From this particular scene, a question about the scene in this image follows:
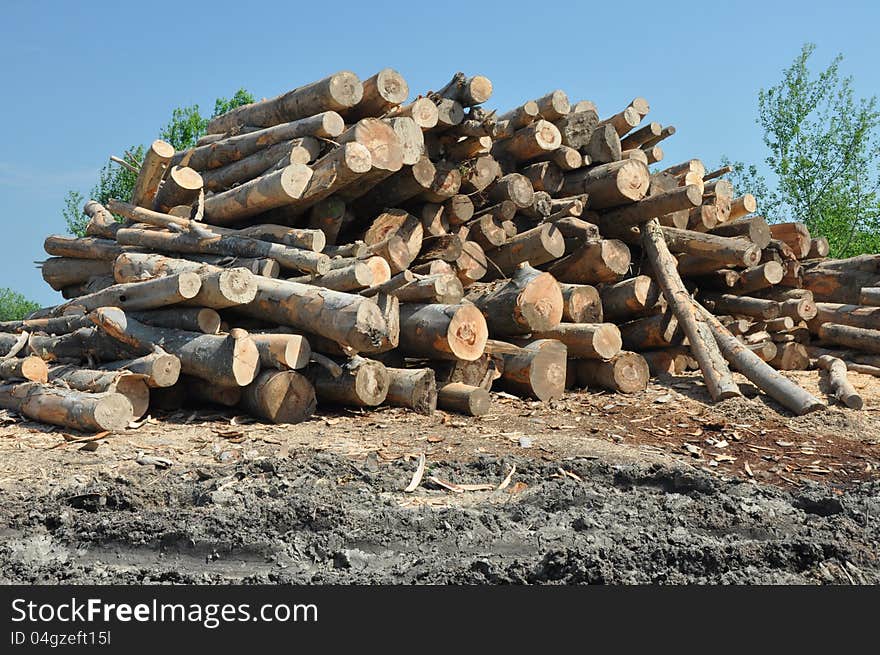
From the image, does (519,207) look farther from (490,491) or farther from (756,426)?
(490,491)

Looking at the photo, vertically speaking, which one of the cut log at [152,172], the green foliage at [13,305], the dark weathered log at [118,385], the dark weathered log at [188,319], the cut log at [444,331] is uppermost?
the green foliage at [13,305]

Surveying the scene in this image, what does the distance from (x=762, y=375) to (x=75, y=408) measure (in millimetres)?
6867

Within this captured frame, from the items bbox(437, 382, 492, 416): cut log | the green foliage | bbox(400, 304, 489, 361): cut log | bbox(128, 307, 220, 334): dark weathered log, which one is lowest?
bbox(437, 382, 492, 416): cut log

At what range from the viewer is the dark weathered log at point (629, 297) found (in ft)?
34.3

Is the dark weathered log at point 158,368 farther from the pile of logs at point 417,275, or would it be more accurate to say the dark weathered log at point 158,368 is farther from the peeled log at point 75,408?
the peeled log at point 75,408

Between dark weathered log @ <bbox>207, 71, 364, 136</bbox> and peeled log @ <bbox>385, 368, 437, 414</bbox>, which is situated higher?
dark weathered log @ <bbox>207, 71, 364, 136</bbox>

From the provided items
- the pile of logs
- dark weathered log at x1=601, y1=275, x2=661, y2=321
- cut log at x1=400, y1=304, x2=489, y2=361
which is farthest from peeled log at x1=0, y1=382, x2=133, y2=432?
dark weathered log at x1=601, y1=275, x2=661, y2=321

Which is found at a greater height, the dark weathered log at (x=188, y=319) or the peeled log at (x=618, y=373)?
the dark weathered log at (x=188, y=319)

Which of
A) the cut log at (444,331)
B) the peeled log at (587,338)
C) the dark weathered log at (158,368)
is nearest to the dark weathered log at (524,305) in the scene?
the peeled log at (587,338)

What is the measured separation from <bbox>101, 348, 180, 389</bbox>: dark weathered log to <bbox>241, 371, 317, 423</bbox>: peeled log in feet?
2.26

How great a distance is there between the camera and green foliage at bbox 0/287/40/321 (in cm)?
4362

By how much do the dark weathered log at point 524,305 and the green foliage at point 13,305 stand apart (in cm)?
3869

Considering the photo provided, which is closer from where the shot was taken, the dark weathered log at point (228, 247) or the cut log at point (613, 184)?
the dark weathered log at point (228, 247)

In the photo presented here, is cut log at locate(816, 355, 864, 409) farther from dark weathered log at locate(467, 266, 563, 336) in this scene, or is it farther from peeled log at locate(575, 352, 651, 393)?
dark weathered log at locate(467, 266, 563, 336)
